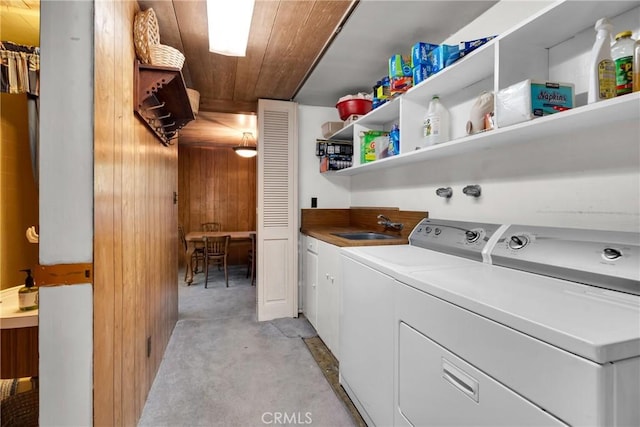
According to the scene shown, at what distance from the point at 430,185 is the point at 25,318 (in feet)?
7.20

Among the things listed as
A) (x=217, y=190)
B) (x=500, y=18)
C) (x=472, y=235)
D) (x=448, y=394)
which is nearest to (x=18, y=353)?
(x=448, y=394)

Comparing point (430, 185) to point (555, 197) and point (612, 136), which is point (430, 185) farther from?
point (612, 136)

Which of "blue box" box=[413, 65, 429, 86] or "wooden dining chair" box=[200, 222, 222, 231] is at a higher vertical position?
"blue box" box=[413, 65, 429, 86]

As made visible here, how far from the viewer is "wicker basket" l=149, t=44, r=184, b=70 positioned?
63.8 inches

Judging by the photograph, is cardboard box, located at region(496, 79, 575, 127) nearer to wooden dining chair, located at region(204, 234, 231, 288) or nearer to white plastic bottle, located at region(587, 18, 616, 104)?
white plastic bottle, located at region(587, 18, 616, 104)

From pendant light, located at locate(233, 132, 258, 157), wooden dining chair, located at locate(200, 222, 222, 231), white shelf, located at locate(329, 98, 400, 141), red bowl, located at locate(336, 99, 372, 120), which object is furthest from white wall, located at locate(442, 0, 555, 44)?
wooden dining chair, located at locate(200, 222, 222, 231)

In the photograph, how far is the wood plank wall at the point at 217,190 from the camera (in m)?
6.00

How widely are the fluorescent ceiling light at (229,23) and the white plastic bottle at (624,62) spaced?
144 centimetres

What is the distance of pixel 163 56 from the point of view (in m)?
1.65

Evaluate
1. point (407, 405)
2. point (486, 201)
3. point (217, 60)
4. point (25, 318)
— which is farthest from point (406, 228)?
point (25, 318)

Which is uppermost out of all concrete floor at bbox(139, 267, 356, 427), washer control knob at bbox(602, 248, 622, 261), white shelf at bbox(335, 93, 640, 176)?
white shelf at bbox(335, 93, 640, 176)

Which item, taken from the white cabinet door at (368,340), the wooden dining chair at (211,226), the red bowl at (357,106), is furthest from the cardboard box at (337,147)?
the wooden dining chair at (211,226)

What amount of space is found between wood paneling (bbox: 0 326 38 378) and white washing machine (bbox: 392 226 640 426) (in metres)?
1.72

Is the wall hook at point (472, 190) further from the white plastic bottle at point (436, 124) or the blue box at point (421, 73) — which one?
the blue box at point (421, 73)
